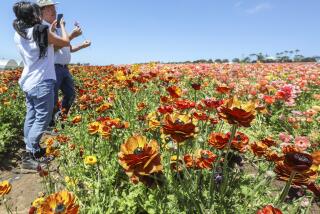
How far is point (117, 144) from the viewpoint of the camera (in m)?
3.27

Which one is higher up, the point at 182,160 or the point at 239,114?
the point at 239,114

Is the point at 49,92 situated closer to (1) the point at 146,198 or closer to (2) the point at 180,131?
(1) the point at 146,198

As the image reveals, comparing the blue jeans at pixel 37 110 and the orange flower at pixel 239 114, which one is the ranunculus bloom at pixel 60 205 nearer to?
the orange flower at pixel 239 114

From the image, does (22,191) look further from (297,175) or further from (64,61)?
(297,175)

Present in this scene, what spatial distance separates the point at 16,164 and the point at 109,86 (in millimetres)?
1706

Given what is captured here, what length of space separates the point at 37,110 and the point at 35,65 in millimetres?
514

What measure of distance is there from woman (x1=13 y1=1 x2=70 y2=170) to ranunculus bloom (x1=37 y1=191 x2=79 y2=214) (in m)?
1.84

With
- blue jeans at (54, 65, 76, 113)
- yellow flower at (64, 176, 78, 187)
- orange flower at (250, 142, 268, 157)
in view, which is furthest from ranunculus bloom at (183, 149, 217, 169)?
blue jeans at (54, 65, 76, 113)

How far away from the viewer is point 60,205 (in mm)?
1385

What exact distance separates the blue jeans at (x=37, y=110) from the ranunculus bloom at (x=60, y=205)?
2.35 metres

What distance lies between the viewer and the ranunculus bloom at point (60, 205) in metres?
1.35

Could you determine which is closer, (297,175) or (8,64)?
(297,175)

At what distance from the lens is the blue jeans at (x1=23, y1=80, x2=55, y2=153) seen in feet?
11.7

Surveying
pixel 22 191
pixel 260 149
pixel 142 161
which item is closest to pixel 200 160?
pixel 260 149
